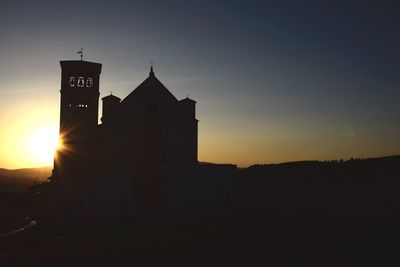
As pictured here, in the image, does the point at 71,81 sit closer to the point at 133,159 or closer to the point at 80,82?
the point at 80,82

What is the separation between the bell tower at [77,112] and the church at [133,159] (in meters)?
0.08

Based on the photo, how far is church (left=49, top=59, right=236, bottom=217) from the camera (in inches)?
1133

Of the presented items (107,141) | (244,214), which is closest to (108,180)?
(107,141)

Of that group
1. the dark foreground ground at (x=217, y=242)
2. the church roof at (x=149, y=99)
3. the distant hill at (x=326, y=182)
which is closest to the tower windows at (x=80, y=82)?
the church roof at (x=149, y=99)

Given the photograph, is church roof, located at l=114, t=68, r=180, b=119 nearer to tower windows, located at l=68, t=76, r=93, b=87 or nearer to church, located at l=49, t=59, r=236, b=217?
church, located at l=49, t=59, r=236, b=217

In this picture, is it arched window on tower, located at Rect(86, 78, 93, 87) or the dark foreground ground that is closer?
the dark foreground ground

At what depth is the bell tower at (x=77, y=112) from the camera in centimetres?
3106

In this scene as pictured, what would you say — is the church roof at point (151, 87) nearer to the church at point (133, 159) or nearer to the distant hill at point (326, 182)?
the church at point (133, 159)

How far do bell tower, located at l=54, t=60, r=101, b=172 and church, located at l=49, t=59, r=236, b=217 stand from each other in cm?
8

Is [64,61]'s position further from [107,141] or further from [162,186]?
[162,186]

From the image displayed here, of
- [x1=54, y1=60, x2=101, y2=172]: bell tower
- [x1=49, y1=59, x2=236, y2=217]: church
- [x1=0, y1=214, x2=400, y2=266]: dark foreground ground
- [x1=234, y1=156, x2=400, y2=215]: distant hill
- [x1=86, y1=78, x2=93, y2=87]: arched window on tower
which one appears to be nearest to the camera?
[x1=0, y1=214, x2=400, y2=266]: dark foreground ground

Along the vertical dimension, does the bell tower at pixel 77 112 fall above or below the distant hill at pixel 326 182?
above

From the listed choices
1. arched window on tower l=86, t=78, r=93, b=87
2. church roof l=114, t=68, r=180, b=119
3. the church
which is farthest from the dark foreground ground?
arched window on tower l=86, t=78, r=93, b=87

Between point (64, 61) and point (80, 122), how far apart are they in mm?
5104
